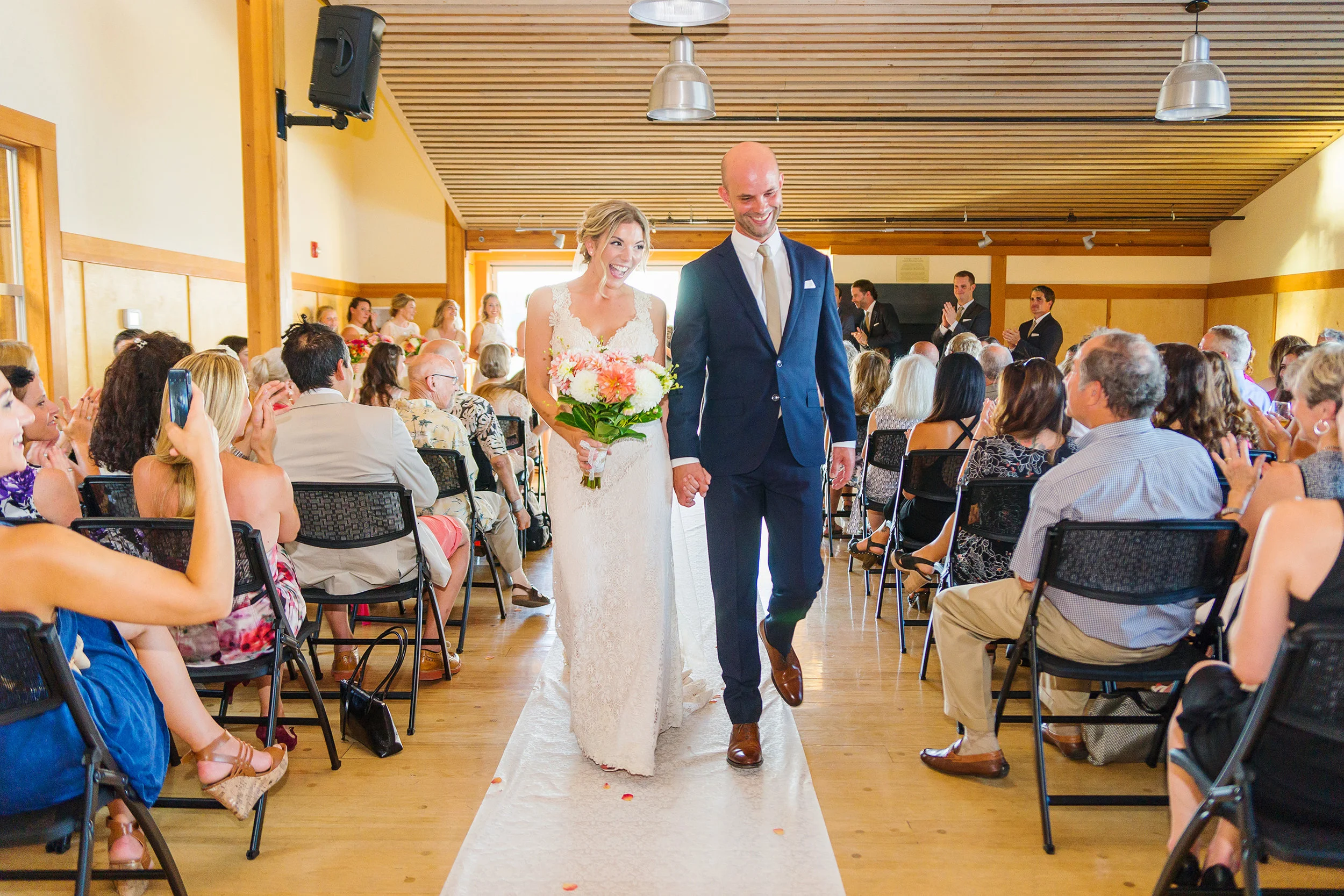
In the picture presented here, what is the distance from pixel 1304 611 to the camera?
76.9 inches

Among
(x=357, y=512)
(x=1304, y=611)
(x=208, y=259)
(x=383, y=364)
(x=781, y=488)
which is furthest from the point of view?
(x=208, y=259)

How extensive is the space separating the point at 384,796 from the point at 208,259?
7435 millimetres

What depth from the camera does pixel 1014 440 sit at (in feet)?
12.9

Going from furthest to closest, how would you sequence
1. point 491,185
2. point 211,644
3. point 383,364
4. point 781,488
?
point 491,185 → point 383,364 → point 781,488 → point 211,644

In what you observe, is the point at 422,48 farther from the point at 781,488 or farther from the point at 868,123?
the point at 781,488

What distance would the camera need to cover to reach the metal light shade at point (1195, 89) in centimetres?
728

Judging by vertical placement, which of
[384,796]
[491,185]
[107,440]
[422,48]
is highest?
[422,48]

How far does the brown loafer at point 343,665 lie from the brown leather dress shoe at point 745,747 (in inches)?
74.4

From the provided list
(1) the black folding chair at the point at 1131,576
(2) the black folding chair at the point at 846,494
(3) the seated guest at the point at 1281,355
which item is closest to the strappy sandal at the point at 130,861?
(1) the black folding chair at the point at 1131,576

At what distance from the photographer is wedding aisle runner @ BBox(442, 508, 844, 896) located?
2676 millimetres

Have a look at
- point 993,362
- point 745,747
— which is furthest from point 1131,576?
point 993,362

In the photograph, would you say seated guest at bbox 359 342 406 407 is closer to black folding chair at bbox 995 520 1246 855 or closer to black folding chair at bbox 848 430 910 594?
black folding chair at bbox 848 430 910 594

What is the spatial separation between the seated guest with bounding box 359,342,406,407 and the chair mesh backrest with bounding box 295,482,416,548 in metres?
1.28

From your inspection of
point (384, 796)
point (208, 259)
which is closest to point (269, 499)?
point (384, 796)
